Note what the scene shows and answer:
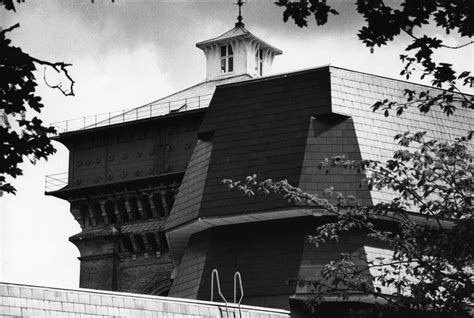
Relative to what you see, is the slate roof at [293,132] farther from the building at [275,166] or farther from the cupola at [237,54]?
the cupola at [237,54]

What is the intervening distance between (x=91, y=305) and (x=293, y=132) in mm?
13157

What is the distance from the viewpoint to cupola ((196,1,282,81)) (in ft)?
257

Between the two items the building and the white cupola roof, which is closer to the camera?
the building

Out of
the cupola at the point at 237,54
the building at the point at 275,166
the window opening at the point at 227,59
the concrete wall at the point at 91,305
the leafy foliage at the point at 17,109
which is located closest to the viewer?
the leafy foliage at the point at 17,109

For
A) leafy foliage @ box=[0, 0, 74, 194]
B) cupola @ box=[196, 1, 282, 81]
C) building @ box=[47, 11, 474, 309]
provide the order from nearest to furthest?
leafy foliage @ box=[0, 0, 74, 194]
building @ box=[47, 11, 474, 309]
cupola @ box=[196, 1, 282, 81]

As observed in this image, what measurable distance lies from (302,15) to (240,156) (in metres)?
33.6

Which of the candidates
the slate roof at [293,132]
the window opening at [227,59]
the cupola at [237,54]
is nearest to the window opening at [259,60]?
the cupola at [237,54]

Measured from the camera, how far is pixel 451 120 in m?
51.3

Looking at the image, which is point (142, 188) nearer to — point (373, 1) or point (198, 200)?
point (198, 200)

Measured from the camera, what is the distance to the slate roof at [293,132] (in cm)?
4759

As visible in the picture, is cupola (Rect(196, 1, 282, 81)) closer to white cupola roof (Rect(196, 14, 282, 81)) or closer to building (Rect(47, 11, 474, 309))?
white cupola roof (Rect(196, 14, 282, 81))

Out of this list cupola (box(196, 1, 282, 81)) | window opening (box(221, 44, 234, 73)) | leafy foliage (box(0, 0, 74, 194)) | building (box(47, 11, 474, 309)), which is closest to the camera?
leafy foliage (box(0, 0, 74, 194))

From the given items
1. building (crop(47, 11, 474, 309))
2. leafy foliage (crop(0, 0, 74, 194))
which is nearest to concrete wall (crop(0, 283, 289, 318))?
building (crop(47, 11, 474, 309))

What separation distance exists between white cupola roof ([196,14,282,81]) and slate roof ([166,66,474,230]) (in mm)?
27929
